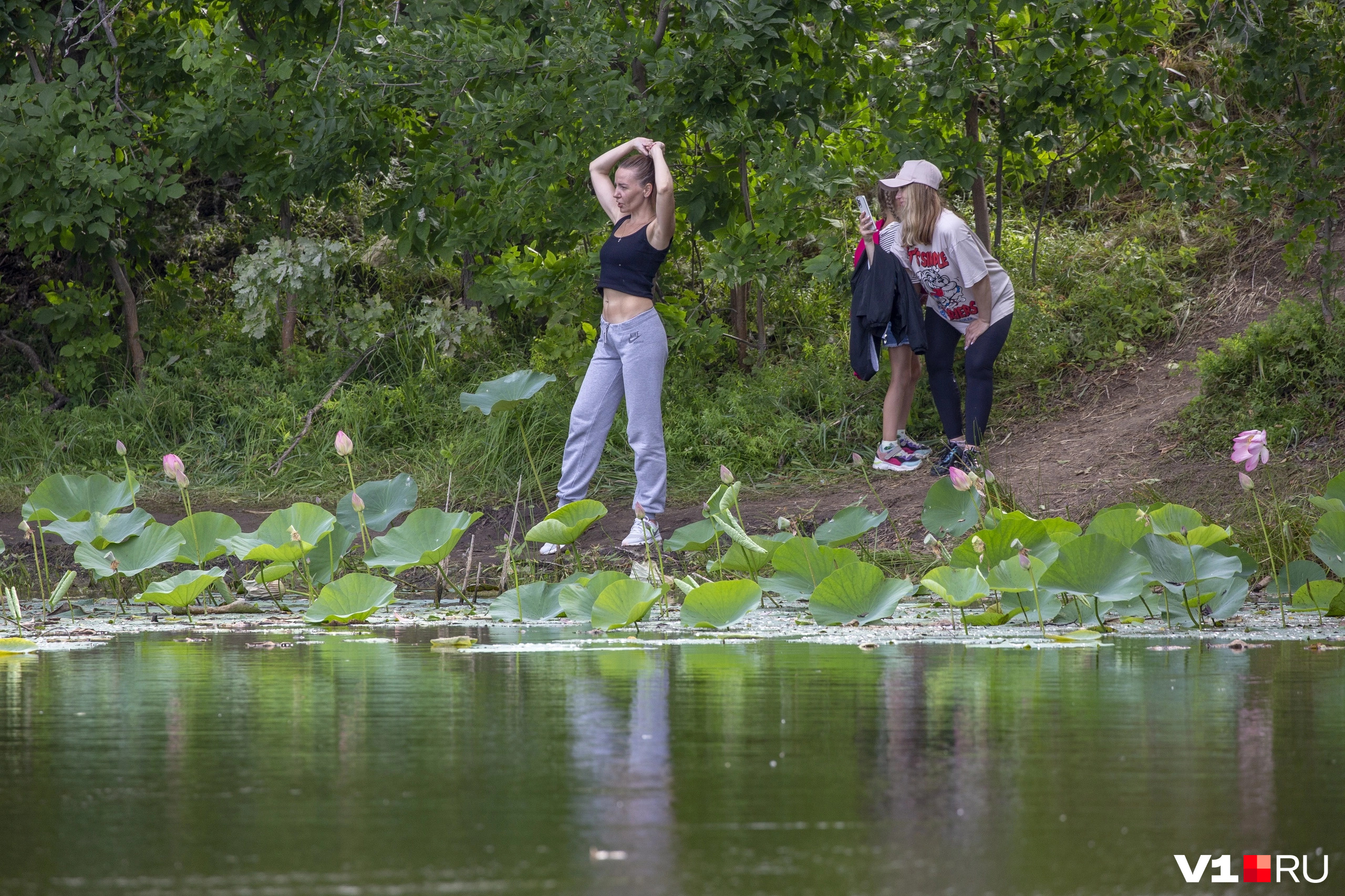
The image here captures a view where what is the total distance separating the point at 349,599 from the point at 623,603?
2.95 feet

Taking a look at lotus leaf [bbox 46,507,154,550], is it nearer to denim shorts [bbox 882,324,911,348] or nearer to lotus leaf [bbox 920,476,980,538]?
lotus leaf [bbox 920,476,980,538]

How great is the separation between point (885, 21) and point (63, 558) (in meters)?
4.82

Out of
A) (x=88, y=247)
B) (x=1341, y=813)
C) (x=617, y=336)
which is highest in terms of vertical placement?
(x=88, y=247)

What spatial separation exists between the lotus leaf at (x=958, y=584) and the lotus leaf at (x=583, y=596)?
96cm

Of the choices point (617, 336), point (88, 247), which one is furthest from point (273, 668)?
point (88, 247)

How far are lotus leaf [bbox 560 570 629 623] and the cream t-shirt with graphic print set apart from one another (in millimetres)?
3337

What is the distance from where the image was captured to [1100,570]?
3932 millimetres

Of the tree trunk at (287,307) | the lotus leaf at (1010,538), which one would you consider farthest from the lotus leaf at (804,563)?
the tree trunk at (287,307)

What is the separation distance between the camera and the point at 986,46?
8.21 m

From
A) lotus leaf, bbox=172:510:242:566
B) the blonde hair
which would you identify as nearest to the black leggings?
the blonde hair

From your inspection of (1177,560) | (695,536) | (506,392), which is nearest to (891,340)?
(506,392)

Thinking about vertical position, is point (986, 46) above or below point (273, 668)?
above

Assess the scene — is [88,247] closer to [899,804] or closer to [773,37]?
[773,37]

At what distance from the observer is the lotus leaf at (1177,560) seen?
4059 mm
